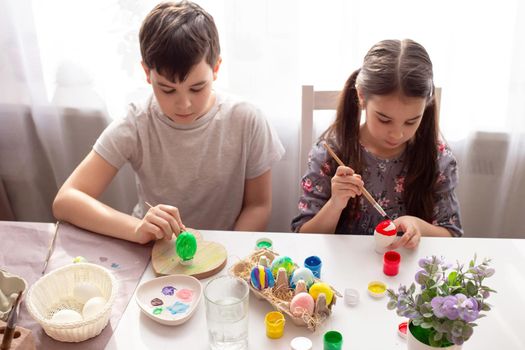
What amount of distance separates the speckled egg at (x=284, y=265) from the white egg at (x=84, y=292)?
289mm

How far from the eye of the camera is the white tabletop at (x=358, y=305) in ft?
2.67

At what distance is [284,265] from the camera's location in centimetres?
91

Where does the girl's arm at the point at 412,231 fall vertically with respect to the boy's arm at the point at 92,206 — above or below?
below

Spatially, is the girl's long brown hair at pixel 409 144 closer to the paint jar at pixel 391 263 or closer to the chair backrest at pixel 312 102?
the chair backrest at pixel 312 102

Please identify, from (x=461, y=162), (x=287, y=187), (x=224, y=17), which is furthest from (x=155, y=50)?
(x=461, y=162)

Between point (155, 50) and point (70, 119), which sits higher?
point (155, 50)

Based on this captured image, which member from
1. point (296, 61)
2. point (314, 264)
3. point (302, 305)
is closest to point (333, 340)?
point (302, 305)

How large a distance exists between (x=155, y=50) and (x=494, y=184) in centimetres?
103

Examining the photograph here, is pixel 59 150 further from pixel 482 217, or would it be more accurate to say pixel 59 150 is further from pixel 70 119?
pixel 482 217

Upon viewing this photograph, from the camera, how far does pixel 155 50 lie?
109 centimetres

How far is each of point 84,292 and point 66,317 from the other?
7 centimetres

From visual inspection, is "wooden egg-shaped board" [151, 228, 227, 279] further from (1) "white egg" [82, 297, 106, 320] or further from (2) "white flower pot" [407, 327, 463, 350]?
(2) "white flower pot" [407, 327, 463, 350]

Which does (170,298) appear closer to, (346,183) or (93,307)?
(93,307)

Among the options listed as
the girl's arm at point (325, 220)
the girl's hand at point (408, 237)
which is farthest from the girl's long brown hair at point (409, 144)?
the girl's hand at point (408, 237)
